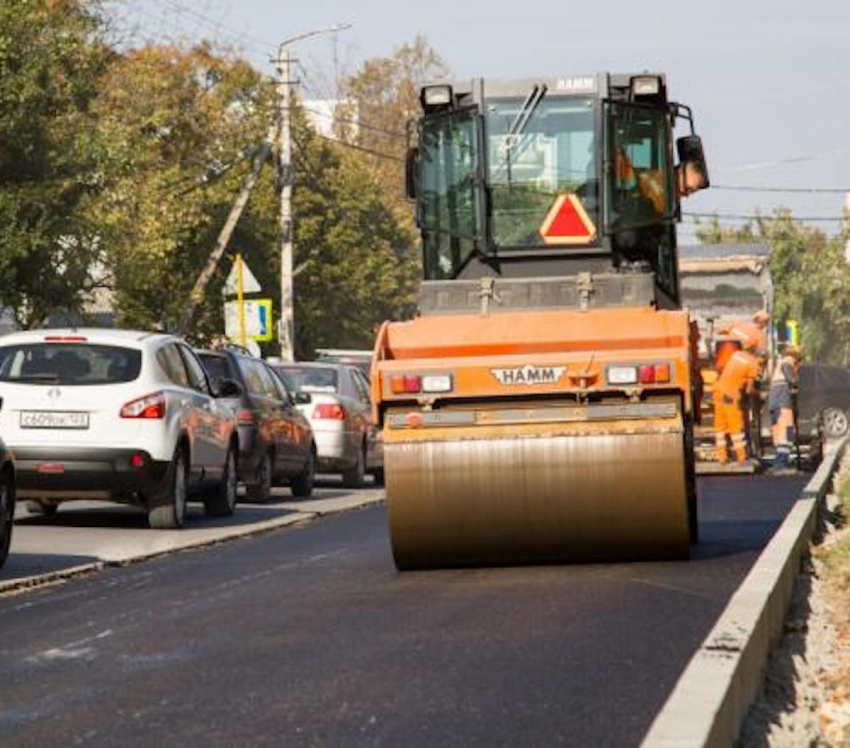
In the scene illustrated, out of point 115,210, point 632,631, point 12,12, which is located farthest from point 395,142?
point 632,631

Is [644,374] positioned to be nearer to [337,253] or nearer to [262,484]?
[262,484]

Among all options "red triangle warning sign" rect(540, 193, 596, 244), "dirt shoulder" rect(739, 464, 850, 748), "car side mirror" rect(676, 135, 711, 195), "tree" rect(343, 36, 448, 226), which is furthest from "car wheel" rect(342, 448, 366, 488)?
"tree" rect(343, 36, 448, 226)

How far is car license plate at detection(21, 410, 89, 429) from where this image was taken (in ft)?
68.0

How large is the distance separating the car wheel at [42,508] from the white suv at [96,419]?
1.49 metres

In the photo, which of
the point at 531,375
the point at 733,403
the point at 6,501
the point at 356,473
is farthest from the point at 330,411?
the point at 531,375

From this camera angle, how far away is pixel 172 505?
21.3 m

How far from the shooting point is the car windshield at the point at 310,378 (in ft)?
106

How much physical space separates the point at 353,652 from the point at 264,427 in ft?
52.2

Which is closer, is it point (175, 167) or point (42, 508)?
point (42, 508)

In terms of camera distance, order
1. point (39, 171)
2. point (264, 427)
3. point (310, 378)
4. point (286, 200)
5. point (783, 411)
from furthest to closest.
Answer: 1. point (286, 200)
2. point (39, 171)
3. point (310, 378)
4. point (783, 411)
5. point (264, 427)

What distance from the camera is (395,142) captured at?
107 meters

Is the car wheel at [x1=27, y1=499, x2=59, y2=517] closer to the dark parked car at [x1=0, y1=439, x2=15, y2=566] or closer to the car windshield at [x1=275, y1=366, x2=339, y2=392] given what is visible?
the dark parked car at [x1=0, y1=439, x2=15, y2=566]

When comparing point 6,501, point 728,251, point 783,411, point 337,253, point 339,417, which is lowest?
point 6,501

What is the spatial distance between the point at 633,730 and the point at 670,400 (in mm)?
6457
